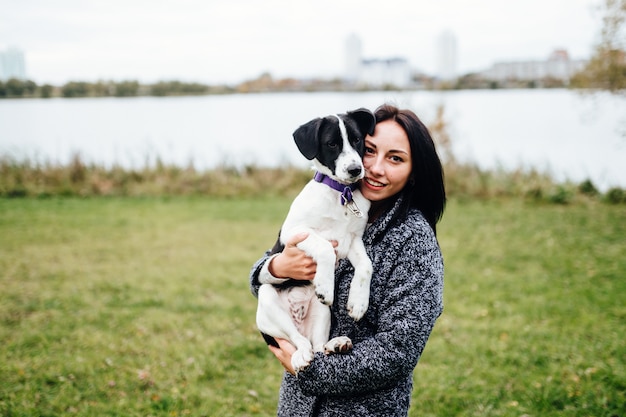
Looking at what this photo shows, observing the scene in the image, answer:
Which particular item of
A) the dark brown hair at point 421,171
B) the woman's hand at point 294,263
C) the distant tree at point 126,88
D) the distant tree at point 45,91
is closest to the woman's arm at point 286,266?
the woman's hand at point 294,263

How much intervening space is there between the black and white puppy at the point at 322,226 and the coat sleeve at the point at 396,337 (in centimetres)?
26

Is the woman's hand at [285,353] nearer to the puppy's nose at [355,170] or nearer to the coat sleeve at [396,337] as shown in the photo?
the coat sleeve at [396,337]

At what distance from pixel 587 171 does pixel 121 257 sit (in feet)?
34.0

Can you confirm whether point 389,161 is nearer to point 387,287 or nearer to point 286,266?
point 387,287

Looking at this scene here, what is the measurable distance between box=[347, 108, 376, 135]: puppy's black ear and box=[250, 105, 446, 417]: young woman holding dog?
0.08m

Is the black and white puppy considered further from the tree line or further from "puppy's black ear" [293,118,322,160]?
the tree line

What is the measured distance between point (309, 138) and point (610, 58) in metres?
8.84

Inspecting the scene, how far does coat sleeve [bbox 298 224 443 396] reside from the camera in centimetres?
181

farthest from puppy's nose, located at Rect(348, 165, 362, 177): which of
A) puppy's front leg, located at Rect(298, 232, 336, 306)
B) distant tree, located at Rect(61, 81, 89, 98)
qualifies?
distant tree, located at Rect(61, 81, 89, 98)

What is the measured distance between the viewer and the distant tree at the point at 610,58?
28.8ft

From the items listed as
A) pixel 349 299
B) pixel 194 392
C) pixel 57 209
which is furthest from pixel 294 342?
pixel 57 209

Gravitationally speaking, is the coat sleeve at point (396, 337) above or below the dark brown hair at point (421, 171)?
below

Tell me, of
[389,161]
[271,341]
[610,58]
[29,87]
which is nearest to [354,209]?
[389,161]

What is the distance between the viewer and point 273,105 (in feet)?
111
